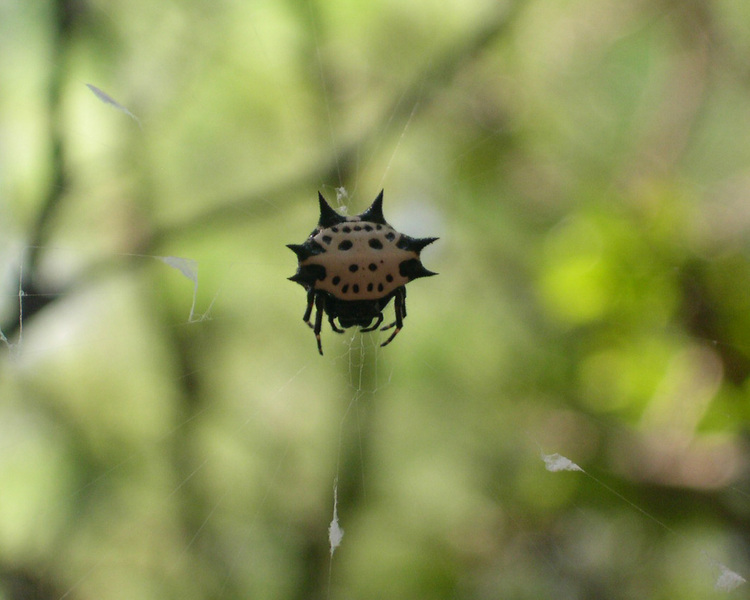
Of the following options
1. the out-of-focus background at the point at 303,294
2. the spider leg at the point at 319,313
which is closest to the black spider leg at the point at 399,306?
the spider leg at the point at 319,313

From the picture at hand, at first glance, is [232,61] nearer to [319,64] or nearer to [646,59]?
[319,64]

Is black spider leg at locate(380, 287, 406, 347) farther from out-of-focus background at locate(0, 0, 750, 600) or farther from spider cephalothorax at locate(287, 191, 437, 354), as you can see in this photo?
out-of-focus background at locate(0, 0, 750, 600)

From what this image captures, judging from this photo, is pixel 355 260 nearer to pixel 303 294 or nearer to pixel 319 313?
pixel 319 313

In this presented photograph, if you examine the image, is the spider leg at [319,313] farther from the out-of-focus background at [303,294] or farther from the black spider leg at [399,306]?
the out-of-focus background at [303,294]

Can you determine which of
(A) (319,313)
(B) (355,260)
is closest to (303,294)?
(A) (319,313)

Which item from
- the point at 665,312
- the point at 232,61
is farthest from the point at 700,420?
the point at 232,61

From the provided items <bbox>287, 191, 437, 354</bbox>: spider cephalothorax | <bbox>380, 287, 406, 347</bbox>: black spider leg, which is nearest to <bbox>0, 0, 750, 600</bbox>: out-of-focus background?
<bbox>380, 287, 406, 347</bbox>: black spider leg

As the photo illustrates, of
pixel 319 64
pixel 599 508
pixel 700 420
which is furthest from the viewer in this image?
pixel 319 64
